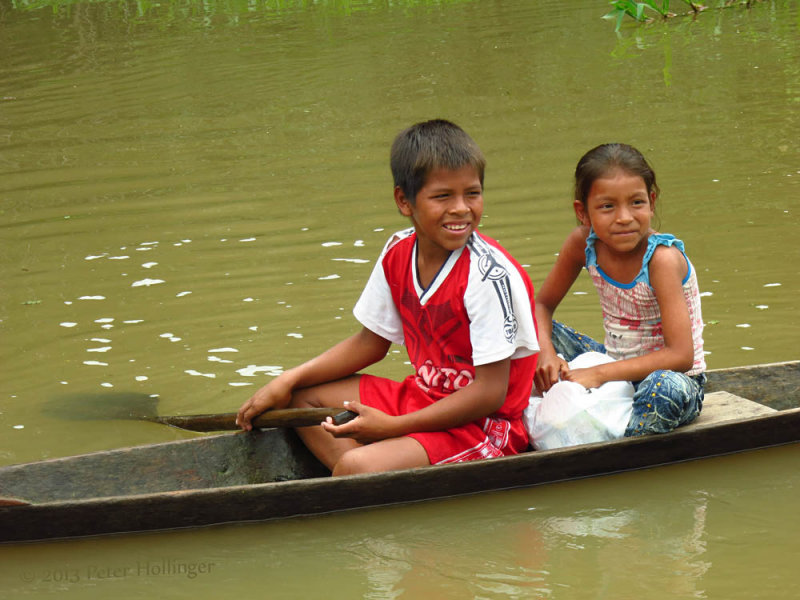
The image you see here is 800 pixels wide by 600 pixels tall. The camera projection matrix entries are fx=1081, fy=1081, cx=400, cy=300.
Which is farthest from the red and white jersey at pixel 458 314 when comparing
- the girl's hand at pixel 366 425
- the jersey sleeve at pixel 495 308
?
the girl's hand at pixel 366 425

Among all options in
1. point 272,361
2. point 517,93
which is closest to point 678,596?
point 272,361

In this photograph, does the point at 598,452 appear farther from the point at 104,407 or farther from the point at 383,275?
the point at 104,407

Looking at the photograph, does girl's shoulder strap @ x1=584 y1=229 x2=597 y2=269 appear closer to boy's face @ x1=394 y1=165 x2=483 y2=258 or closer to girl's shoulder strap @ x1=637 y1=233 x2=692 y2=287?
girl's shoulder strap @ x1=637 y1=233 x2=692 y2=287

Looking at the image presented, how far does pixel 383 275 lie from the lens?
137 inches

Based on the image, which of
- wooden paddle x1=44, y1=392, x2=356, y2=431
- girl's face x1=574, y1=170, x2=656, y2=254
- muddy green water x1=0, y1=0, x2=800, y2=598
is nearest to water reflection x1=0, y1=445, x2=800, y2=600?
muddy green water x1=0, y1=0, x2=800, y2=598

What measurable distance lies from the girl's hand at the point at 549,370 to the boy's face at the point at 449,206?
647 millimetres

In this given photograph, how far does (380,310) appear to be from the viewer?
11.6ft

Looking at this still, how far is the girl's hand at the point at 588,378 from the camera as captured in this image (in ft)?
11.6

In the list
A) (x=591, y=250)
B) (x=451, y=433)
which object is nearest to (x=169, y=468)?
(x=451, y=433)

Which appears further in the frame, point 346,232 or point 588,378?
point 346,232

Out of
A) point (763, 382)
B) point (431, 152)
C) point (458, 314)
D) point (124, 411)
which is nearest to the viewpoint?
point (431, 152)

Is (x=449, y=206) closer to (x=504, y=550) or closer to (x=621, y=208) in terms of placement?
(x=621, y=208)

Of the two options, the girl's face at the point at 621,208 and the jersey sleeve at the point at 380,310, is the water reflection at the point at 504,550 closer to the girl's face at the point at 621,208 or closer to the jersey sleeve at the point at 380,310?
the jersey sleeve at the point at 380,310

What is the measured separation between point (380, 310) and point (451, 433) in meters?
0.47
